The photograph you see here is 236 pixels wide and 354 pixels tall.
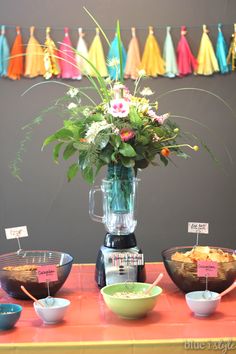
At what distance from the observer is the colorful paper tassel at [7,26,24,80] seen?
3.35 meters

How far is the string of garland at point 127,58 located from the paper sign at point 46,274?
1.78 meters

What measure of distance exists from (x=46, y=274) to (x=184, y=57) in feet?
6.76

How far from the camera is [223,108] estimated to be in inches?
140

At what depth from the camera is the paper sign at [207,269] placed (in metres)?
1.85

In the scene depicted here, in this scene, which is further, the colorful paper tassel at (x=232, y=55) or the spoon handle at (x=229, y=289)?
the colorful paper tassel at (x=232, y=55)

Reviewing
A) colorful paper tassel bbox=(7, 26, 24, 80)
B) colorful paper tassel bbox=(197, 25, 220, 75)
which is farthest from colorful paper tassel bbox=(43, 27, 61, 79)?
colorful paper tassel bbox=(197, 25, 220, 75)

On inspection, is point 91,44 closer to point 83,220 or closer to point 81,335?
point 83,220

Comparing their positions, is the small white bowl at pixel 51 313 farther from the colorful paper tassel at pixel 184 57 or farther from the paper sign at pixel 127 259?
the colorful paper tassel at pixel 184 57

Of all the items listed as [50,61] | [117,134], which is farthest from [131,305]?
[50,61]

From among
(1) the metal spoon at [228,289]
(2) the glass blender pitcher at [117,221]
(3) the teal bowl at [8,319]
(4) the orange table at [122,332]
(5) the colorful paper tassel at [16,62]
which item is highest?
(5) the colorful paper tassel at [16,62]

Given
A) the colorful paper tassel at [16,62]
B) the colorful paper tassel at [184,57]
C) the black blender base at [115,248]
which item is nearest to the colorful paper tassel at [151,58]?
the colorful paper tassel at [184,57]

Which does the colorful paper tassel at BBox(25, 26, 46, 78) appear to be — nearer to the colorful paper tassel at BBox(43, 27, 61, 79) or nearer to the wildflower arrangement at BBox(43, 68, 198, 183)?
the colorful paper tassel at BBox(43, 27, 61, 79)

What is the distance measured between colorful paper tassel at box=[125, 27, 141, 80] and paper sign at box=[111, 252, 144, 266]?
68.0 inches

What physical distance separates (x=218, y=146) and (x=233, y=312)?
1912mm
